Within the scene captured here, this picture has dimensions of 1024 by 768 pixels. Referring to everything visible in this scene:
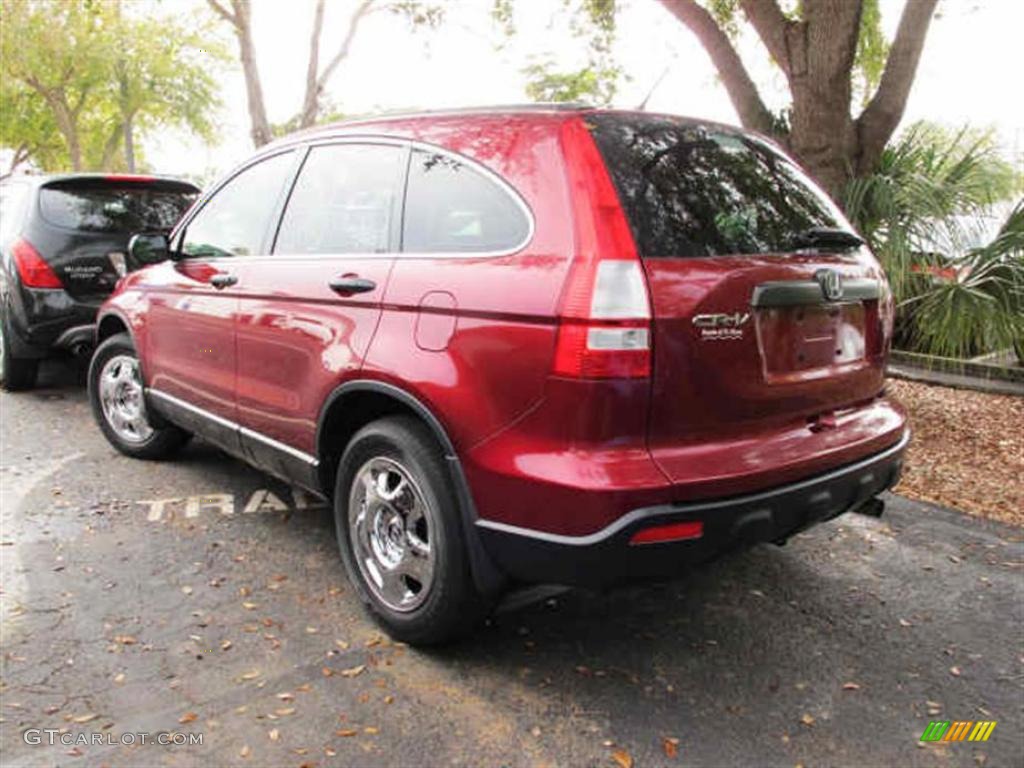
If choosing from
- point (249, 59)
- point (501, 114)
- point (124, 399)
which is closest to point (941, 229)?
point (501, 114)

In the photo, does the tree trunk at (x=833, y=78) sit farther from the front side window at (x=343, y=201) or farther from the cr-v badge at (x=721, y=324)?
the cr-v badge at (x=721, y=324)

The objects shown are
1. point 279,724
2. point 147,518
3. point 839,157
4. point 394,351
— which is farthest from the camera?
point 839,157

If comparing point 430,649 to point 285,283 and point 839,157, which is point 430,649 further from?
point 839,157

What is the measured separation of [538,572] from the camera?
105 inches

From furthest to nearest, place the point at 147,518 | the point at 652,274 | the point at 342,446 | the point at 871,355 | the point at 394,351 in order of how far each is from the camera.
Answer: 1. the point at 147,518
2. the point at 342,446
3. the point at 871,355
4. the point at 394,351
5. the point at 652,274

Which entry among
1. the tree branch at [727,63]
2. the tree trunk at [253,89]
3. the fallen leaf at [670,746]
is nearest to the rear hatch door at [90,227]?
the tree branch at [727,63]

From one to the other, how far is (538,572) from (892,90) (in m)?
5.64

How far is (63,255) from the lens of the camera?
6.57 metres

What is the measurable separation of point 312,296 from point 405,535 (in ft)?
3.43

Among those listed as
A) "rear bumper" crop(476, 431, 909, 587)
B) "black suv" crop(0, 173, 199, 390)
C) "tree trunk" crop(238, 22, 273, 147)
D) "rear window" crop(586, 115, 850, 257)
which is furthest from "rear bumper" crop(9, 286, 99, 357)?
"tree trunk" crop(238, 22, 273, 147)

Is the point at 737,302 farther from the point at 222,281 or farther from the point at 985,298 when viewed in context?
the point at 985,298

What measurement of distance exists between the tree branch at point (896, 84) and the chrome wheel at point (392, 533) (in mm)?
5132

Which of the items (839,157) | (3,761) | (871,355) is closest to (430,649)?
(3,761)

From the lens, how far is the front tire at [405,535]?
113 inches
